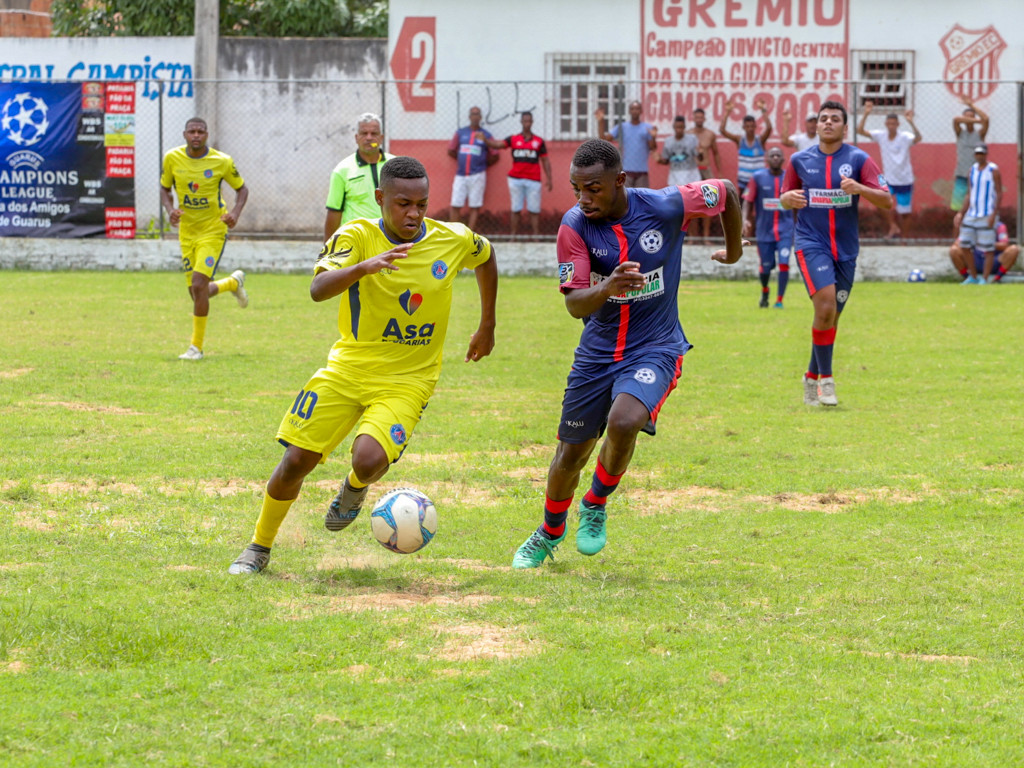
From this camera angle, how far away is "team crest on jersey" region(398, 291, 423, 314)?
19.7 feet

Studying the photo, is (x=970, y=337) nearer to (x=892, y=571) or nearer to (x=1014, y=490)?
(x=1014, y=490)

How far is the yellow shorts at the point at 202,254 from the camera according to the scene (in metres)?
12.9

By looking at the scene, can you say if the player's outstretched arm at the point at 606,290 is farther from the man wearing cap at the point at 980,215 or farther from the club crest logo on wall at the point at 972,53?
the club crest logo on wall at the point at 972,53

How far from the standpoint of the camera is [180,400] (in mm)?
10289

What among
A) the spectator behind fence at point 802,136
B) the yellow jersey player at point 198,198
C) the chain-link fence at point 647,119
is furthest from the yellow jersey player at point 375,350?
the chain-link fence at point 647,119

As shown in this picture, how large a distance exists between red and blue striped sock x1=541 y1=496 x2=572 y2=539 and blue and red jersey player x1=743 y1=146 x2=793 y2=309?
1177cm

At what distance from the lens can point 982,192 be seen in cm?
2050

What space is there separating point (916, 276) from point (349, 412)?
17166mm

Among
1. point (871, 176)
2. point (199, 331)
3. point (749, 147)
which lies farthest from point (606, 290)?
point (749, 147)

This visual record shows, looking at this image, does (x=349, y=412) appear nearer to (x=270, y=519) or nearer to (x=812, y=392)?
(x=270, y=519)

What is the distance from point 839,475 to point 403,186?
11.6ft

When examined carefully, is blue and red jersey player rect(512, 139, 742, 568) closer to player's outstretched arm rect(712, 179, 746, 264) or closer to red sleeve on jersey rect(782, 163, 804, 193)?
player's outstretched arm rect(712, 179, 746, 264)

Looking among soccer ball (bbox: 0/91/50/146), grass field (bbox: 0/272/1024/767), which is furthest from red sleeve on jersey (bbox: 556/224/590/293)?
soccer ball (bbox: 0/91/50/146)

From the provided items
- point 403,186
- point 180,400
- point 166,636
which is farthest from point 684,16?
point 166,636
